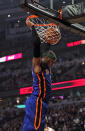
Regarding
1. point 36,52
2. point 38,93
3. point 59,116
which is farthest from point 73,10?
point 59,116

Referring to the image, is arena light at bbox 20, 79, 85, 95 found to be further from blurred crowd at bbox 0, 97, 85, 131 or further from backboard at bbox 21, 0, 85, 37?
backboard at bbox 21, 0, 85, 37

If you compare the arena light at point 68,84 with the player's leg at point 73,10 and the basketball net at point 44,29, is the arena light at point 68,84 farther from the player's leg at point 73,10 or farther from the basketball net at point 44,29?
the player's leg at point 73,10

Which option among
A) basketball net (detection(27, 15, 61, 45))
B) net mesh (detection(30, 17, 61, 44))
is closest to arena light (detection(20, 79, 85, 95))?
basketball net (detection(27, 15, 61, 45))

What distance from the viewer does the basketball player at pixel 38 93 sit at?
299 cm

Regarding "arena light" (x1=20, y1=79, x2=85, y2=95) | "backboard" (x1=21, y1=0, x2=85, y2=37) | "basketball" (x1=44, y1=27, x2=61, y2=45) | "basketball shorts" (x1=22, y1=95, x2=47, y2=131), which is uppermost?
"backboard" (x1=21, y1=0, x2=85, y2=37)

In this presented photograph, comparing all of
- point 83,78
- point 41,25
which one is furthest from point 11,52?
point 41,25

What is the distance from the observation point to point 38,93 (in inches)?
123

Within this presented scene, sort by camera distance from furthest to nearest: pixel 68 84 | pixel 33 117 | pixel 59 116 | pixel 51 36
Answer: pixel 68 84, pixel 59 116, pixel 51 36, pixel 33 117

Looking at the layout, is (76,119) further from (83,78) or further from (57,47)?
(57,47)

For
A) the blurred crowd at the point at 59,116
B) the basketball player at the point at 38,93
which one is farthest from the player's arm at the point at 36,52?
the blurred crowd at the point at 59,116

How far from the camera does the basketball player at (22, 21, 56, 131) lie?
9.82 ft

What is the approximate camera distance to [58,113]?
49.5ft

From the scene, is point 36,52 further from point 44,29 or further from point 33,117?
point 44,29

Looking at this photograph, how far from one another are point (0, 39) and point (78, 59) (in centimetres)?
694
